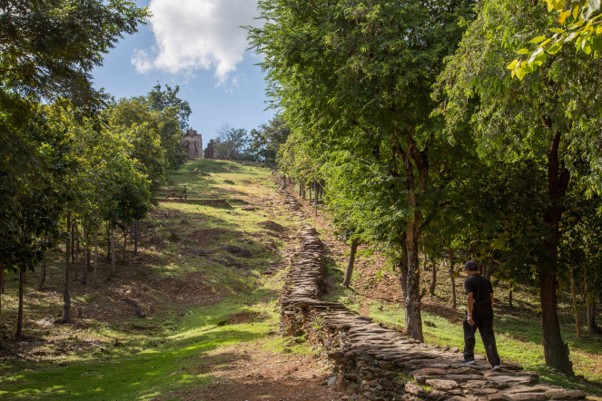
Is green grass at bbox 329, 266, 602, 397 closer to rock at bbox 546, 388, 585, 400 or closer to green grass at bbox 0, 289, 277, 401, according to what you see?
green grass at bbox 0, 289, 277, 401

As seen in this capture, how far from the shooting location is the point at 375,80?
12883mm

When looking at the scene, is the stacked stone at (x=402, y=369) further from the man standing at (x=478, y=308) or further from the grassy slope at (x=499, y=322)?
the grassy slope at (x=499, y=322)

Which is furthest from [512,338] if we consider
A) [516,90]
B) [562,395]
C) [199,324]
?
[562,395]

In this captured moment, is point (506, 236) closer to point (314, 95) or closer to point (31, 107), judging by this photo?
point (314, 95)

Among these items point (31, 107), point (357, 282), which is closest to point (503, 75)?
point (31, 107)

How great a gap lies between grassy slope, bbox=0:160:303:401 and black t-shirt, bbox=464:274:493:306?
6.59m

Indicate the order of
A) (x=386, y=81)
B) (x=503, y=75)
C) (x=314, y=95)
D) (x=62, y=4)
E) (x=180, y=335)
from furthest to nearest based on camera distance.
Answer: (x=180, y=335) < (x=314, y=95) < (x=386, y=81) < (x=62, y=4) < (x=503, y=75)

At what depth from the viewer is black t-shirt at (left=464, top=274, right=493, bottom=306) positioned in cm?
848

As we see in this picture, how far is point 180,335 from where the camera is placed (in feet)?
65.3

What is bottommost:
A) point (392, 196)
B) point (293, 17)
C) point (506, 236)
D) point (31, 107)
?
point (506, 236)

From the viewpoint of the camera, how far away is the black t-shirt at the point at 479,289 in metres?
8.48

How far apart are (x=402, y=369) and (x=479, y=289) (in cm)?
198

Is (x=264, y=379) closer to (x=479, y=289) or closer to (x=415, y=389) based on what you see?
(x=415, y=389)

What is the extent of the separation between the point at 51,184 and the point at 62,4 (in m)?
6.16
